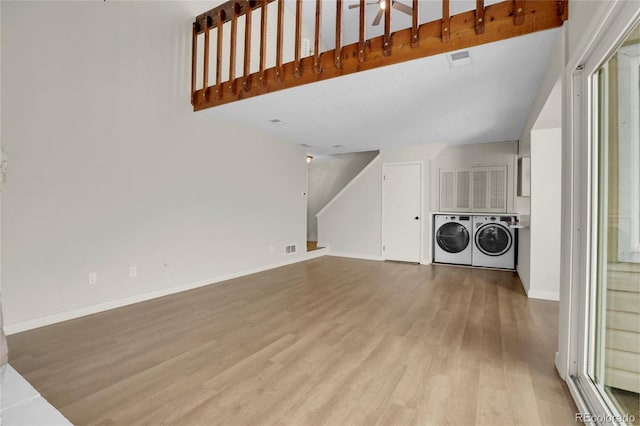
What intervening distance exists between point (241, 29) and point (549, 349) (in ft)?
16.4

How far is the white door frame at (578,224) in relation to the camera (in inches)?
62.2

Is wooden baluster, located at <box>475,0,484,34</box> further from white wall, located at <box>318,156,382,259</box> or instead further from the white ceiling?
white wall, located at <box>318,156,382,259</box>

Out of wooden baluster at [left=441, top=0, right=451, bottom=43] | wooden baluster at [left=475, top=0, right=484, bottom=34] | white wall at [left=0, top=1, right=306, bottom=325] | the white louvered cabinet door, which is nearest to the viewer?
wooden baluster at [left=475, top=0, right=484, bottom=34]

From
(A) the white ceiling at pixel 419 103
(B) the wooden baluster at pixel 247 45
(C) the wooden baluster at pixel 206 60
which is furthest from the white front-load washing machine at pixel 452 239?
(C) the wooden baluster at pixel 206 60

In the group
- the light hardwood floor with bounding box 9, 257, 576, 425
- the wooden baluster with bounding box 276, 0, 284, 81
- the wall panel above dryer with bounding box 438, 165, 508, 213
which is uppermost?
the wooden baluster with bounding box 276, 0, 284, 81

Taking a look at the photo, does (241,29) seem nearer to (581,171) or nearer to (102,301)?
(102,301)

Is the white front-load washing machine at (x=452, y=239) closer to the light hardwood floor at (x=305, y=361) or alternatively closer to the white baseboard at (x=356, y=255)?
the white baseboard at (x=356, y=255)

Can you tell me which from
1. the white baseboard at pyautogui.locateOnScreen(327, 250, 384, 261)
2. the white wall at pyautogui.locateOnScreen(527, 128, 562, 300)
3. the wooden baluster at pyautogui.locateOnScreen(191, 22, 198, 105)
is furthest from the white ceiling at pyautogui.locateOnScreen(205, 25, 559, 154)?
the white baseboard at pyautogui.locateOnScreen(327, 250, 384, 261)

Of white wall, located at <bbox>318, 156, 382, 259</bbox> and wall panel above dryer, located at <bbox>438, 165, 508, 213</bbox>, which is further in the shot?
white wall, located at <bbox>318, 156, 382, 259</bbox>

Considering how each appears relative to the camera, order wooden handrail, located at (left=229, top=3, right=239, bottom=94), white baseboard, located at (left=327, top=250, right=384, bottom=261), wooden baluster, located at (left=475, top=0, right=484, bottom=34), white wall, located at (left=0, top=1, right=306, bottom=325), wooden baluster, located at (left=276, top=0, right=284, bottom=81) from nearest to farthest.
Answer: wooden baluster, located at (left=475, top=0, right=484, bottom=34)
white wall, located at (left=0, top=1, right=306, bottom=325)
wooden baluster, located at (left=276, top=0, right=284, bottom=81)
wooden handrail, located at (left=229, top=3, right=239, bottom=94)
white baseboard, located at (left=327, top=250, right=384, bottom=261)

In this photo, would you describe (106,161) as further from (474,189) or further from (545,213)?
(474,189)

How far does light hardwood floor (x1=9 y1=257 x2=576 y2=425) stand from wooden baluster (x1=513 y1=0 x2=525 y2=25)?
232 centimetres

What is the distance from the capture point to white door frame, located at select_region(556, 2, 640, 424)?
1.58 metres

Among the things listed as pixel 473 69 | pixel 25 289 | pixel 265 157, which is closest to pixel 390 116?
pixel 473 69
